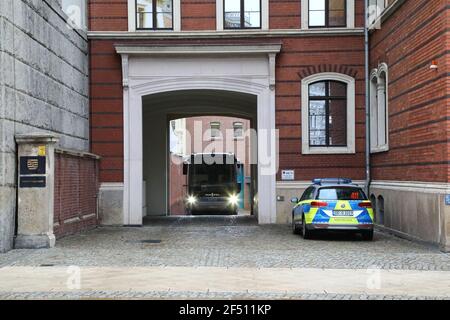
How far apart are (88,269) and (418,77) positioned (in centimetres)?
963

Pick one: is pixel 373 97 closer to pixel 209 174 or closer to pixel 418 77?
pixel 418 77

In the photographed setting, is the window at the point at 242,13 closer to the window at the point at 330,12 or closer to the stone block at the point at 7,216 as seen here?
the window at the point at 330,12

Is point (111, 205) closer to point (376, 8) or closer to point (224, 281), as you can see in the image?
point (376, 8)

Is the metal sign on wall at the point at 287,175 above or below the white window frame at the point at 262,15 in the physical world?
below

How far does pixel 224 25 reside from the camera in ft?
75.6

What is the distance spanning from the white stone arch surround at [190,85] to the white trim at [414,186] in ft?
12.2

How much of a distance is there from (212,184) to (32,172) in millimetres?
15675

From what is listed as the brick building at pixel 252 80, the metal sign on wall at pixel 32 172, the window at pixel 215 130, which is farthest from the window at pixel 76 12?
the window at pixel 215 130

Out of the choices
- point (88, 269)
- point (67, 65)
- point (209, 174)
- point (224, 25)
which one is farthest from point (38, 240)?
point (209, 174)

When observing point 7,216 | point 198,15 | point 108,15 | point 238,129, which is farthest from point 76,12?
point 238,129

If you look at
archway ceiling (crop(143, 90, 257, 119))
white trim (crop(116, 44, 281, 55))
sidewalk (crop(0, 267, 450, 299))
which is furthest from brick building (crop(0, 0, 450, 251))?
sidewalk (crop(0, 267, 450, 299))

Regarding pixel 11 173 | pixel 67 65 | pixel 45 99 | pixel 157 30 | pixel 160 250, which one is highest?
pixel 157 30

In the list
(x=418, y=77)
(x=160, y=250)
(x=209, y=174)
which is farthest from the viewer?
(x=209, y=174)

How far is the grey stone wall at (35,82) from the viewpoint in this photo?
14.7 m
